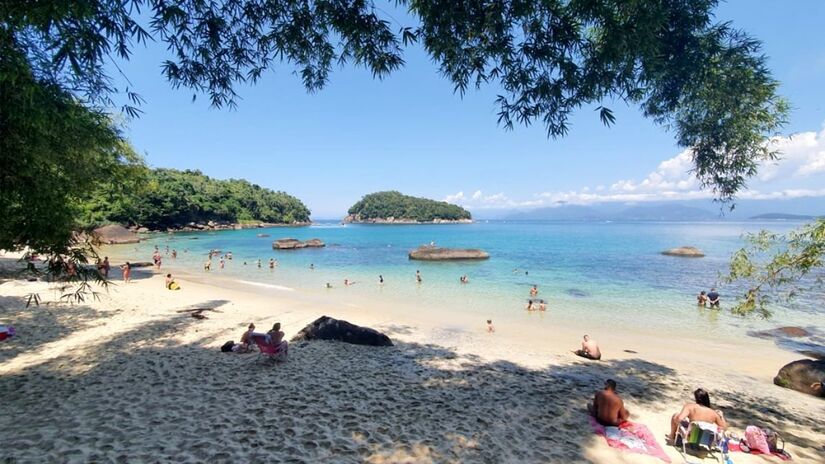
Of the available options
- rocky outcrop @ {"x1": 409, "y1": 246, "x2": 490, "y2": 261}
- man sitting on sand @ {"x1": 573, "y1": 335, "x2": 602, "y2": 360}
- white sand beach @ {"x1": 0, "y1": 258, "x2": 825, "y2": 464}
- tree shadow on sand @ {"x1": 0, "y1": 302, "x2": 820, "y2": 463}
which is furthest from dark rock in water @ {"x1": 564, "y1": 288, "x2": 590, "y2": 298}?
rocky outcrop @ {"x1": 409, "y1": 246, "x2": 490, "y2": 261}

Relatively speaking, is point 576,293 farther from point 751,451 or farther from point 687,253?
point 687,253

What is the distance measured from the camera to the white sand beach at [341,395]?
5449 millimetres

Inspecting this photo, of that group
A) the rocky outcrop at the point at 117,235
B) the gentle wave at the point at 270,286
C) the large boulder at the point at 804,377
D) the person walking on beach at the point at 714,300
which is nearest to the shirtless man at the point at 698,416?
the large boulder at the point at 804,377

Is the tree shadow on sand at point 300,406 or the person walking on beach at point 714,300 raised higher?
the tree shadow on sand at point 300,406

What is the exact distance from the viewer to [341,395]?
741 cm

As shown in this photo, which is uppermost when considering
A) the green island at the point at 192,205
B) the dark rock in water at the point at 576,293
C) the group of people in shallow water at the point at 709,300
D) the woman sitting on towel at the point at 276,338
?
the green island at the point at 192,205

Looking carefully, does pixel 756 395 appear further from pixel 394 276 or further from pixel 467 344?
pixel 394 276

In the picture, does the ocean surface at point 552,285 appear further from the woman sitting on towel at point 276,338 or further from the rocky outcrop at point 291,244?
the woman sitting on towel at point 276,338

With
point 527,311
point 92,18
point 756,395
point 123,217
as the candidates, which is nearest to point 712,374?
point 756,395

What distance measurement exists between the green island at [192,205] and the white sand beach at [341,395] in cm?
4832

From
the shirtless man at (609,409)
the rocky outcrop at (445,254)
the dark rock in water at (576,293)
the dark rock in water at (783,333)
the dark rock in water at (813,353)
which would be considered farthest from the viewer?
the rocky outcrop at (445,254)

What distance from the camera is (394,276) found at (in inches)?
1302

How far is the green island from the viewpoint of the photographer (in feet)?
234

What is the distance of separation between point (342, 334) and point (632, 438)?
8255 mm
